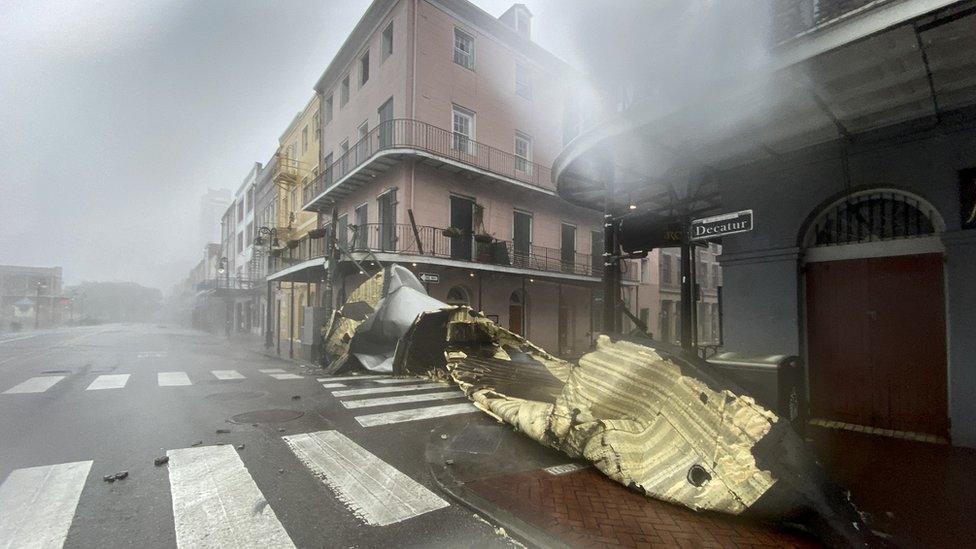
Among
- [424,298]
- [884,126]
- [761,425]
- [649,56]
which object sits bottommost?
[761,425]

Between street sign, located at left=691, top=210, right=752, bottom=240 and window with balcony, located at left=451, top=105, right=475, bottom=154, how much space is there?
11.8 metres

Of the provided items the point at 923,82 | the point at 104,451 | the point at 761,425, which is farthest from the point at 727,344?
the point at 104,451

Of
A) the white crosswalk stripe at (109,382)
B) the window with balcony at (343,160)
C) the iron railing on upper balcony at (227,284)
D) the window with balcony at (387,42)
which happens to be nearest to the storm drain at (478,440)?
the white crosswalk stripe at (109,382)

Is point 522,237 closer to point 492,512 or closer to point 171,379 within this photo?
point 171,379

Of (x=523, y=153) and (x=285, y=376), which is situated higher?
(x=523, y=153)

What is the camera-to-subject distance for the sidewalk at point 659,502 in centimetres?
291

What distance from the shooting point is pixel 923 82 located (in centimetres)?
484

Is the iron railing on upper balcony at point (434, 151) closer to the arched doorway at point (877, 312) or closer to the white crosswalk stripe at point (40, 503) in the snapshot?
the arched doorway at point (877, 312)

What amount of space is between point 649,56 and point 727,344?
4887mm

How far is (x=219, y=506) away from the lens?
3244 mm

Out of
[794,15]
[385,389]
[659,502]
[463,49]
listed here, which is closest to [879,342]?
[794,15]

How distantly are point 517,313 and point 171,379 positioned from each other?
12386 mm

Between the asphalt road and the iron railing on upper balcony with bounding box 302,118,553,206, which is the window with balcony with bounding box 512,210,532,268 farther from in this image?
the asphalt road

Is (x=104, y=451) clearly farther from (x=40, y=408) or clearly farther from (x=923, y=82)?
(x=923, y=82)
